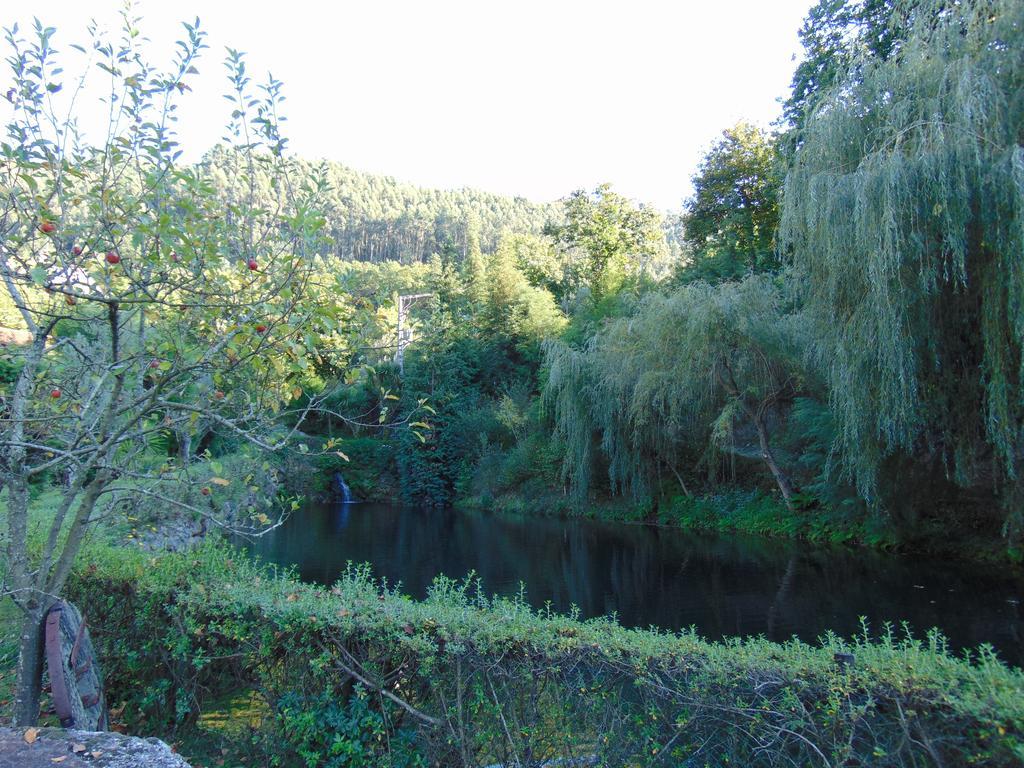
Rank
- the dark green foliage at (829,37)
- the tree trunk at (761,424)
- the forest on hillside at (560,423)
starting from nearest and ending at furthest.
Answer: the forest on hillside at (560,423), the dark green foliage at (829,37), the tree trunk at (761,424)

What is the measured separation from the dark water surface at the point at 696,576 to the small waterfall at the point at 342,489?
1195 centimetres

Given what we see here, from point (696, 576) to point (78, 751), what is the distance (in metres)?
11.3

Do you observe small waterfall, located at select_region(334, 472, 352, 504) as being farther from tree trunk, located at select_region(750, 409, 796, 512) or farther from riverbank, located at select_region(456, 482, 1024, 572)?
tree trunk, located at select_region(750, 409, 796, 512)

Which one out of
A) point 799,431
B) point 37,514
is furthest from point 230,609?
point 799,431

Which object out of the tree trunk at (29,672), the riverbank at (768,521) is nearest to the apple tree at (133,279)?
the tree trunk at (29,672)

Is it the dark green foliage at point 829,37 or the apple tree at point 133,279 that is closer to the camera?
the apple tree at point 133,279

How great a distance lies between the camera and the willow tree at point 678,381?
1603 centimetres

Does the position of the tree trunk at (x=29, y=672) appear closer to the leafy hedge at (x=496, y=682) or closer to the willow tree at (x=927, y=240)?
the leafy hedge at (x=496, y=682)

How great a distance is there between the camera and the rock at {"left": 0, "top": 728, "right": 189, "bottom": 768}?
8.27 feet

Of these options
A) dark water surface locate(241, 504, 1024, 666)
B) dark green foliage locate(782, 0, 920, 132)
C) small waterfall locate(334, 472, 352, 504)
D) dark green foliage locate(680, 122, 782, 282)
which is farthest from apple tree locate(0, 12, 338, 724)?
small waterfall locate(334, 472, 352, 504)

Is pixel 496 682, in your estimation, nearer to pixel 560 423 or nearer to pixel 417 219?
pixel 560 423

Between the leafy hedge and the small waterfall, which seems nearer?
the leafy hedge

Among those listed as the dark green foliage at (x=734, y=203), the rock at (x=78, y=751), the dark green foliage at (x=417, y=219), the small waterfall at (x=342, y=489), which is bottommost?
the small waterfall at (x=342, y=489)

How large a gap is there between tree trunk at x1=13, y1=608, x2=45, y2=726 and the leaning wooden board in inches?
2.6
